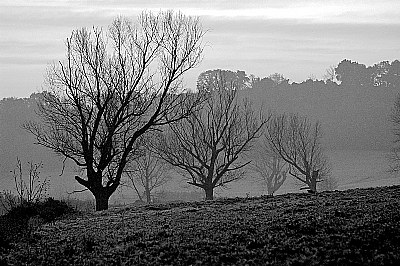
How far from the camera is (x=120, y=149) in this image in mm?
32656

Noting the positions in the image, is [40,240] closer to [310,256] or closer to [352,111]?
[310,256]

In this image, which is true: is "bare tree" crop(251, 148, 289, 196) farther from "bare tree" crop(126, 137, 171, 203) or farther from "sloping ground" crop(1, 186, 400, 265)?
"sloping ground" crop(1, 186, 400, 265)

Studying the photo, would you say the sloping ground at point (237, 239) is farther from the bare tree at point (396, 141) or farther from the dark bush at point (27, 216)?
the bare tree at point (396, 141)

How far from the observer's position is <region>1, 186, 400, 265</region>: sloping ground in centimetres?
1009

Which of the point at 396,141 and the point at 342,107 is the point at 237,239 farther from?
the point at 342,107

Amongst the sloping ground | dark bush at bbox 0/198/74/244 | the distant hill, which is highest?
the distant hill

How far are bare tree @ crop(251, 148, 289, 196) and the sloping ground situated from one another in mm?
57539

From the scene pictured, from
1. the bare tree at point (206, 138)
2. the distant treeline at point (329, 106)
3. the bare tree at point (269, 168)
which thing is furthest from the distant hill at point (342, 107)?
the bare tree at point (206, 138)

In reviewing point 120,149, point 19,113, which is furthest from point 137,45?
point 19,113

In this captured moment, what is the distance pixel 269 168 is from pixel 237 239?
6625 centimetres

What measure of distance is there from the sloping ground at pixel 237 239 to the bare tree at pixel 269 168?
189 feet

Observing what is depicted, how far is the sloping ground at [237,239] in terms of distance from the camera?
33.1ft

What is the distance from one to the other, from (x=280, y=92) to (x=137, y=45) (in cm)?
8600

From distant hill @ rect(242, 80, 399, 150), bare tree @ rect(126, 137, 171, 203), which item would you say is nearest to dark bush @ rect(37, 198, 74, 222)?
bare tree @ rect(126, 137, 171, 203)
